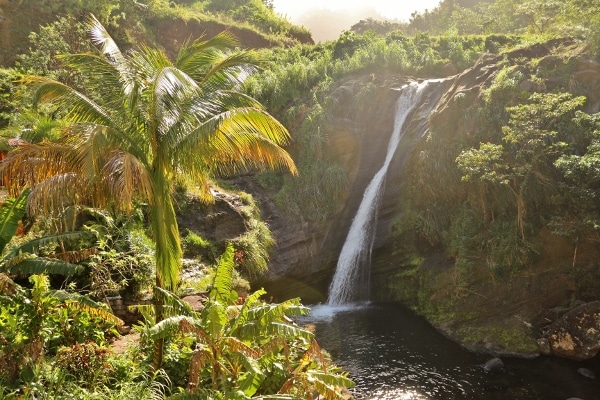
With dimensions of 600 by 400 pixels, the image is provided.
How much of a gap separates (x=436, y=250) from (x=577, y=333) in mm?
6108

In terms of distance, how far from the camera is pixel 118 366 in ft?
22.7

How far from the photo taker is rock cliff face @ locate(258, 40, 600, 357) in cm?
1494

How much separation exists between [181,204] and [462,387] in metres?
11.2

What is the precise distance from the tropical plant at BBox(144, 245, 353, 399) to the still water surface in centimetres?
466

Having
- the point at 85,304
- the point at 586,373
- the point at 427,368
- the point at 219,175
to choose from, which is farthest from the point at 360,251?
the point at 85,304

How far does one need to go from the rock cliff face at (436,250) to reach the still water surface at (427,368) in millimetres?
938

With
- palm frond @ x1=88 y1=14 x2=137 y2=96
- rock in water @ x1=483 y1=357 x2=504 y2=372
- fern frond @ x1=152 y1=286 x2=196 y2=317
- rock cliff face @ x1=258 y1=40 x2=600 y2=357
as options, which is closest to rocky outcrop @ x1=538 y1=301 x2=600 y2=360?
rock cliff face @ x1=258 y1=40 x2=600 y2=357

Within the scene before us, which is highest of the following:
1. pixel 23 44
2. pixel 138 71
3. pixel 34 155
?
pixel 23 44

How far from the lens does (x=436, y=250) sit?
59.6 ft

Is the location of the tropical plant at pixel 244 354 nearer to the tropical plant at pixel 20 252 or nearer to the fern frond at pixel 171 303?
the fern frond at pixel 171 303

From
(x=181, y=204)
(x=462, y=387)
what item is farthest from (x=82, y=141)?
(x=462, y=387)

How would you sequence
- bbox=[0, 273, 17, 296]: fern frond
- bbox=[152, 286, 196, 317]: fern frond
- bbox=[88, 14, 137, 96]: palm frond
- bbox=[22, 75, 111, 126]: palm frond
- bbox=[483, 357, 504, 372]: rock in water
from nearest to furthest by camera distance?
bbox=[0, 273, 17, 296]: fern frond → bbox=[22, 75, 111, 126]: palm frond → bbox=[152, 286, 196, 317]: fern frond → bbox=[88, 14, 137, 96]: palm frond → bbox=[483, 357, 504, 372]: rock in water

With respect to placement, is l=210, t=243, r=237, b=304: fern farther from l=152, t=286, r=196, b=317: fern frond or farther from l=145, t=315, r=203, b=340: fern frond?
l=145, t=315, r=203, b=340: fern frond

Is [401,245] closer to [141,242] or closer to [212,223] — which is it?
[212,223]
